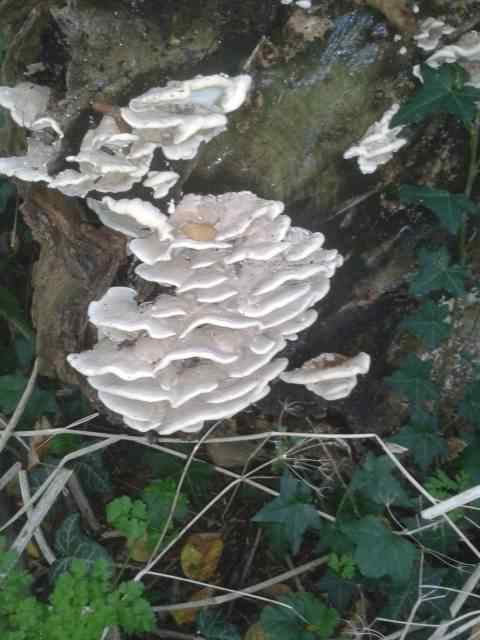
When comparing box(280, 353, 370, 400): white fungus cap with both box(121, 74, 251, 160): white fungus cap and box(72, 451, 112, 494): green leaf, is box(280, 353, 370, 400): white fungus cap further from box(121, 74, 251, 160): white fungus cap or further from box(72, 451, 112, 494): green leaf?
box(72, 451, 112, 494): green leaf

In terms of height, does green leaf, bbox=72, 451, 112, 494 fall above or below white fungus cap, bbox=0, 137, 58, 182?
below

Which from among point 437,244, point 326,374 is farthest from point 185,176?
point 437,244

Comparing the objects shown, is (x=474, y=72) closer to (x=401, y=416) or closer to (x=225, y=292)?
(x=225, y=292)

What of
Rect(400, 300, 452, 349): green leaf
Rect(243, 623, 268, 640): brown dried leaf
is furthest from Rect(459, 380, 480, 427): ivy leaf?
Rect(243, 623, 268, 640): brown dried leaf

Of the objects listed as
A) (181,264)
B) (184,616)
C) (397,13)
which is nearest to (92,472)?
(184,616)

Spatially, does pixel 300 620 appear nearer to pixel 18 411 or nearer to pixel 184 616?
pixel 184 616

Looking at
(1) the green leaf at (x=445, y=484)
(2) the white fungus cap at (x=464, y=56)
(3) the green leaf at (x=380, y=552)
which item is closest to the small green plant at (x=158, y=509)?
(3) the green leaf at (x=380, y=552)
